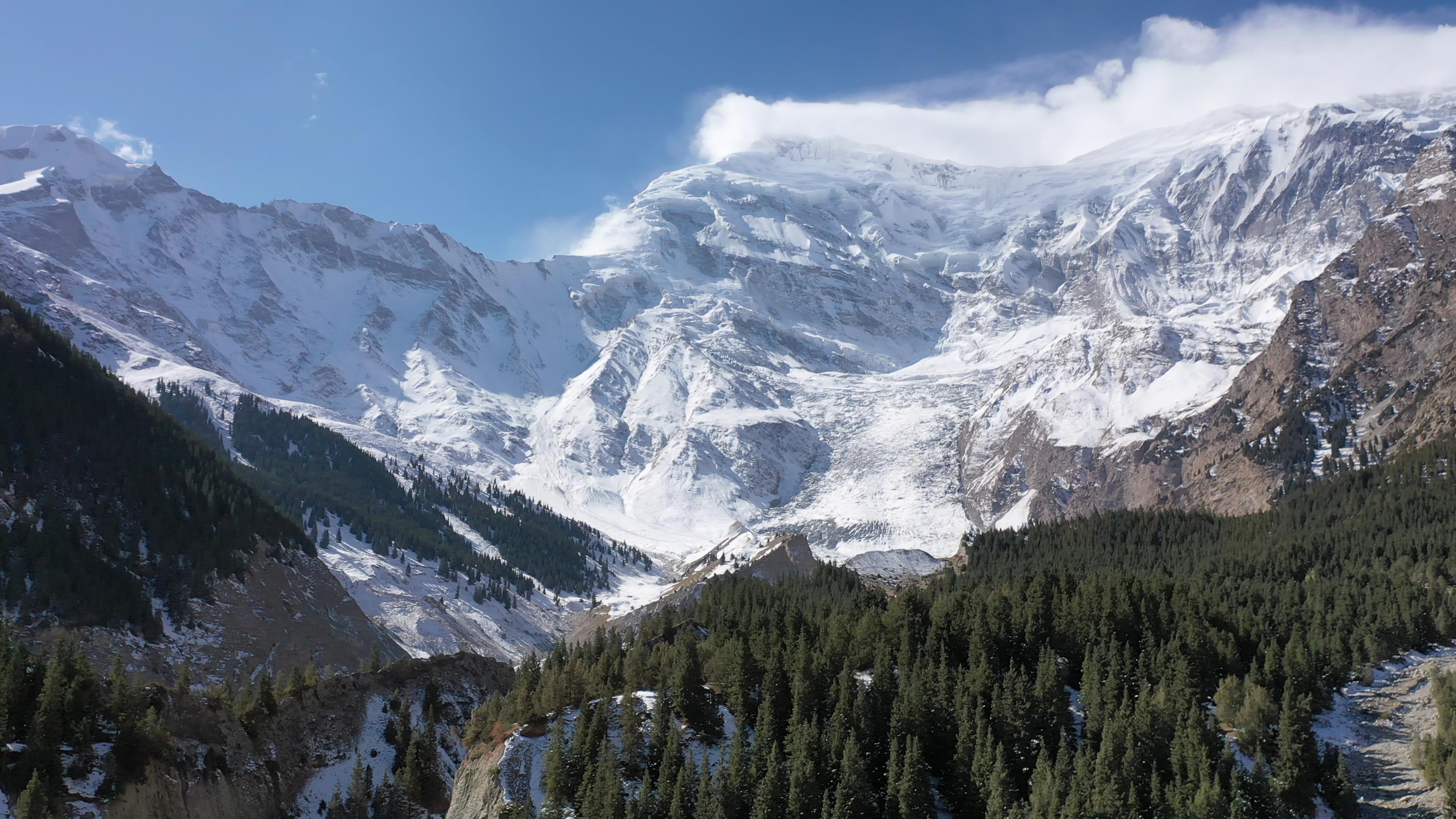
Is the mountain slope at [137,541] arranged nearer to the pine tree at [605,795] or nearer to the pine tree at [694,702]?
the pine tree at [694,702]

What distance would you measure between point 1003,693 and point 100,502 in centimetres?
10195

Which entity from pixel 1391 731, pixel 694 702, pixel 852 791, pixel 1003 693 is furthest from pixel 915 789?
pixel 1391 731

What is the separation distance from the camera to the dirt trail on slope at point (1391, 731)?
73438 millimetres

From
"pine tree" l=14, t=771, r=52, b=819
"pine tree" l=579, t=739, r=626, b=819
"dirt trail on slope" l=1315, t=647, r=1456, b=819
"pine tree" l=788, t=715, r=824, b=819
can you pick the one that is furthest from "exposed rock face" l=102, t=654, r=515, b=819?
"dirt trail on slope" l=1315, t=647, r=1456, b=819

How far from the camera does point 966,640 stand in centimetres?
9506

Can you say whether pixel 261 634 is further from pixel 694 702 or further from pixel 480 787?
pixel 694 702

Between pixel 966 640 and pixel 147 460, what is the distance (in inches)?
4040

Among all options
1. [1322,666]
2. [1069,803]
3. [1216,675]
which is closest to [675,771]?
[1069,803]

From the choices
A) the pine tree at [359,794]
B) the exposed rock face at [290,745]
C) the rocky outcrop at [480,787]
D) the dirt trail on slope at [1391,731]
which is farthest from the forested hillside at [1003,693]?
the pine tree at [359,794]

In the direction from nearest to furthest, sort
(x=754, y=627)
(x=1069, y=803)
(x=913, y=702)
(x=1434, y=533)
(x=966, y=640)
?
(x=1069, y=803) < (x=913, y=702) < (x=966, y=640) < (x=754, y=627) < (x=1434, y=533)

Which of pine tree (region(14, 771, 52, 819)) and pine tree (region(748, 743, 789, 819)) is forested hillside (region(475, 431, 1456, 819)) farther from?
pine tree (region(14, 771, 52, 819))

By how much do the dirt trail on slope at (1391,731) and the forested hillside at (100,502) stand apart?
11062 cm

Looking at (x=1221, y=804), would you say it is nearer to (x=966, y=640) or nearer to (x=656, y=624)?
(x=966, y=640)

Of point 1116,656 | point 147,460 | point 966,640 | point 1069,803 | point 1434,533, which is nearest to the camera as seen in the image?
point 1069,803
